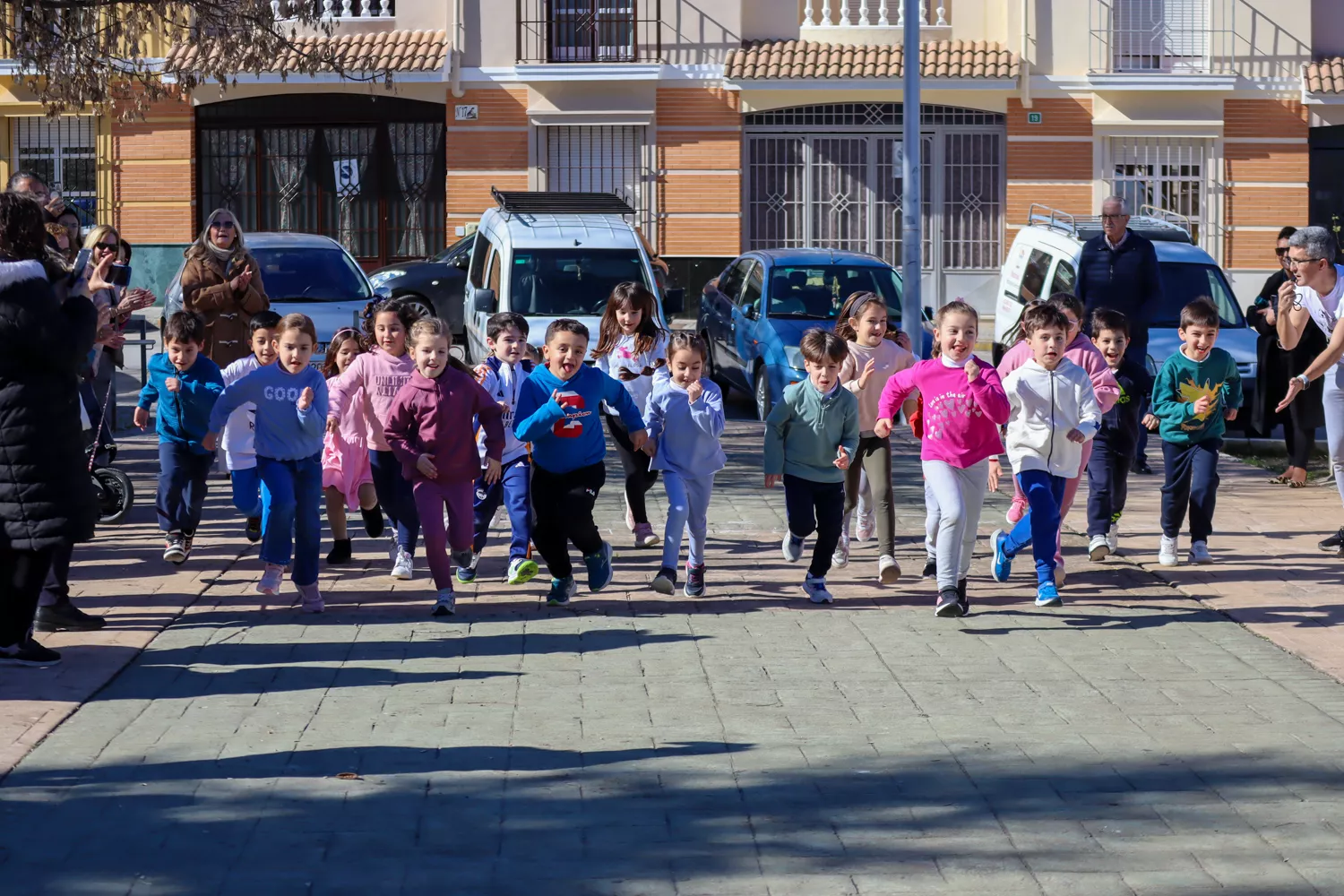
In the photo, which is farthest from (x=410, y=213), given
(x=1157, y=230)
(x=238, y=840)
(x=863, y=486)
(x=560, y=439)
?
(x=238, y=840)

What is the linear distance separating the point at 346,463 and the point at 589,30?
1876 cm

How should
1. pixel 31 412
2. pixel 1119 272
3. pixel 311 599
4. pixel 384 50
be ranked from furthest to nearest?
pixel 384 50
pixel 1119 272
pixel 311 599
pixel 31 412

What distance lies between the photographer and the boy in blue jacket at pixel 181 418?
958 centimetres

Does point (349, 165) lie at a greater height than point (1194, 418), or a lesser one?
greater

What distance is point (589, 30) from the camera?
27516 millimetres

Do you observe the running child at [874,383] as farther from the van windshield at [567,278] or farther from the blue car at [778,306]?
the van windshield at [567,278]

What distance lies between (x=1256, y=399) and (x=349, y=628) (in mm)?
8609

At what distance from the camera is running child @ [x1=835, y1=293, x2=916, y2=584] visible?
9.60 meters

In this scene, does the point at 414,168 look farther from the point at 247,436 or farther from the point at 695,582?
the point at 695,582

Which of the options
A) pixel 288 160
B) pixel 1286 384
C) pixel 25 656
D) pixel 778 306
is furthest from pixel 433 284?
pixel 25 656

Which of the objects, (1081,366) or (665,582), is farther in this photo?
(1081,366)

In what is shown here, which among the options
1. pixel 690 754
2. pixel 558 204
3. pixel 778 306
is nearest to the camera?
pixel 690 754

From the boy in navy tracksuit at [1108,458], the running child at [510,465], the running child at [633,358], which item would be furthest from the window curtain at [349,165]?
the boy in navy tracksuit at [1108,458]

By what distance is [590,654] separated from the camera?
7.79m
